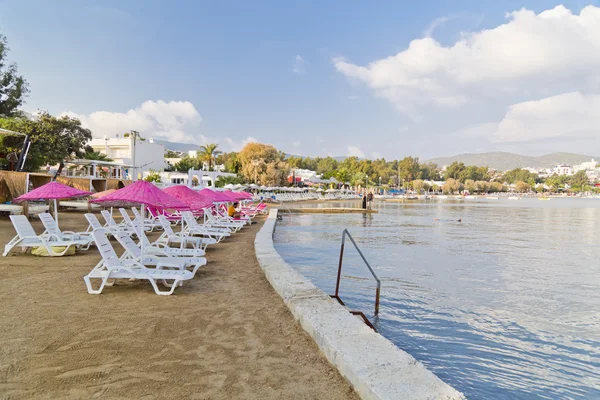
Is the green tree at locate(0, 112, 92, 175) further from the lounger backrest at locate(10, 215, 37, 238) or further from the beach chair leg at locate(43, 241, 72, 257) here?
the beach chair leg at locate(43, 241, 72, 257)

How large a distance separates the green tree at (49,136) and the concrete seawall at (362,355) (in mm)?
28263

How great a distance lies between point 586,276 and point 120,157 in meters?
68.1

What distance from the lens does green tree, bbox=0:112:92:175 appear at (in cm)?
2778

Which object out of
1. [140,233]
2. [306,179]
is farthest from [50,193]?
[306,179]

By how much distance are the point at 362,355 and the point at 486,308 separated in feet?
16.4

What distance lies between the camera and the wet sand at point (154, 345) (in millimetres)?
3230

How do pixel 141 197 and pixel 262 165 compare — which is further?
pixel 262 165

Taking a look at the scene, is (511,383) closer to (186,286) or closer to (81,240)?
(186,286)

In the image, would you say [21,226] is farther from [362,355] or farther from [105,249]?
[362,355]

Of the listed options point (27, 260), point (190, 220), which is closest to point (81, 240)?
point (27, 260)

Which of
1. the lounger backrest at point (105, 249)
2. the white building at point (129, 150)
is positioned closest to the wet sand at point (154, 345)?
the lounger backrest at point (105, 249)

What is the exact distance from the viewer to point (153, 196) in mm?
7043

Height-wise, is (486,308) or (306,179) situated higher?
(306,179)

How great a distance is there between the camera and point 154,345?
4086 mm
